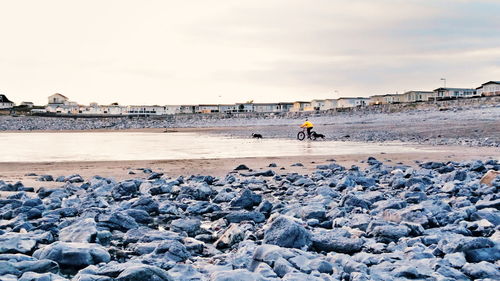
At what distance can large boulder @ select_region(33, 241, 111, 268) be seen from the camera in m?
4.64

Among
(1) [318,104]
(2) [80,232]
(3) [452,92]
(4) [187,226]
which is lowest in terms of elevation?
(4) [187,226]

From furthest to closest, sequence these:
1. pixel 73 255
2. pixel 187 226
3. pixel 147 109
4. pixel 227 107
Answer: pixel 227 107, pixel 147 109, pixel 187 226, pixel 73 255

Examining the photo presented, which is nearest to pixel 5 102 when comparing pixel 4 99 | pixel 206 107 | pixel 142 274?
pixel 4 99

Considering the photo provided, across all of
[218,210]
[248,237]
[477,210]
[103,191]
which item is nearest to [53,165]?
[103,191]

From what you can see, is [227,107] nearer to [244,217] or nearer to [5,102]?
[5,102]

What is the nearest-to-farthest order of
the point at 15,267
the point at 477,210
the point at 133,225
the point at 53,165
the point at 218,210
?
1. the point at 15,267
2. the point at 133,225
3. the point at 477,210
4. the point at 218,210
5. the point at 53,165

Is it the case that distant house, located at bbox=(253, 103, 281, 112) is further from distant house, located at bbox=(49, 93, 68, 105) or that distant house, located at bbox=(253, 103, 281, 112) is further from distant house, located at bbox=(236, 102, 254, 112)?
distant house, located at bbox=(49, 93, 68, 105)

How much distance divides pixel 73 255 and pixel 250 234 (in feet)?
6.74

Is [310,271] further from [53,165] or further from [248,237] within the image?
[53,165]

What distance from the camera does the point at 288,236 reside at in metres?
5.34

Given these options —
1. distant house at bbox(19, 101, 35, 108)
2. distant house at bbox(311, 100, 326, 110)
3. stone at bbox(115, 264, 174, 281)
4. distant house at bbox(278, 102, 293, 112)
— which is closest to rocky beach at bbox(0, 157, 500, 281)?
stone at bbox(115, 264, 174, 281)

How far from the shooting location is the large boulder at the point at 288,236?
5.30 m

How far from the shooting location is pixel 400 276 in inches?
169

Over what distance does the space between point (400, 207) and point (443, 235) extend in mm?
1667
